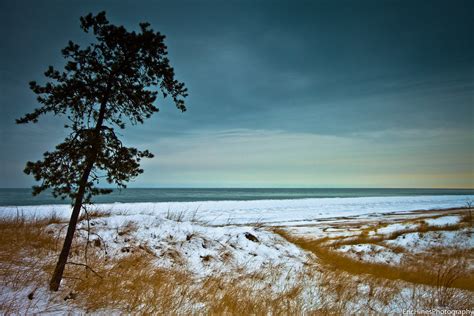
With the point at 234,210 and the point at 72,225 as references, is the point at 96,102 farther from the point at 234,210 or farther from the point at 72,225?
the point at 234,210

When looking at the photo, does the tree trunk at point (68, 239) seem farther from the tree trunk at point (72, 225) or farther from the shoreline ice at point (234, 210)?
the shoreline ice at point (234, 210)

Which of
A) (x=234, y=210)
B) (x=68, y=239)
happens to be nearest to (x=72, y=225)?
(x=68, y=239)

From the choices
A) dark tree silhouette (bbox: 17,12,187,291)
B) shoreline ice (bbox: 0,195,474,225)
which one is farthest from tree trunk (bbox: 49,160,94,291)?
shoreline ice (bbox: 0,195,474,225)

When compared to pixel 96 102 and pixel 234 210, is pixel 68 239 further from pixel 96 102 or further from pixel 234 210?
pixel 234 210

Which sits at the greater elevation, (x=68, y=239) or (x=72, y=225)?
(x=72, y=225)

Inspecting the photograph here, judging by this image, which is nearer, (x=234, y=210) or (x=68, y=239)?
(x=68, y=239)

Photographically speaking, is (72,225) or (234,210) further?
(234,210)

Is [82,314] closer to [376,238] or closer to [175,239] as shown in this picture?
[175,239]

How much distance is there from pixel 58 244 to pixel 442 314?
25.9 feet

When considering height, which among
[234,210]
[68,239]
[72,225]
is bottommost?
[234,210]

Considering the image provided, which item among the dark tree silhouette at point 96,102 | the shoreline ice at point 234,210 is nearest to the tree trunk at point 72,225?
the dark tree silhouette at point 96,102

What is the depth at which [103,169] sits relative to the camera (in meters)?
3.75

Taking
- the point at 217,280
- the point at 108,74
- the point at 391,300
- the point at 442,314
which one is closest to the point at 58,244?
the point at 217,280

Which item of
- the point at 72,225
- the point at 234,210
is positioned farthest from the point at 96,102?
the point at 234,210
